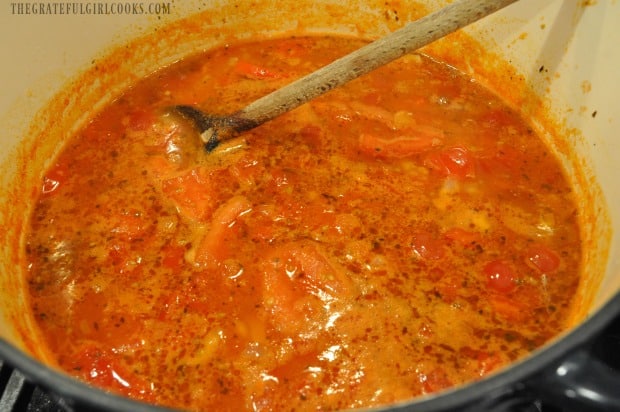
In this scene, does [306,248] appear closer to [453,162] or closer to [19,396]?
[453,162]

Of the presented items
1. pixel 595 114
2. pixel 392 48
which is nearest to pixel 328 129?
pixel 392 48

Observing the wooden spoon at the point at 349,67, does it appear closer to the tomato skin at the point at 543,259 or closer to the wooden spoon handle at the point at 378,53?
the wooden spoon handle at the point at 378,53

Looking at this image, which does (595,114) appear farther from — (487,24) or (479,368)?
(479,368)

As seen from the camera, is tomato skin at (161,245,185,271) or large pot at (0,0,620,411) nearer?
tomato skin at (161,245,185,271)

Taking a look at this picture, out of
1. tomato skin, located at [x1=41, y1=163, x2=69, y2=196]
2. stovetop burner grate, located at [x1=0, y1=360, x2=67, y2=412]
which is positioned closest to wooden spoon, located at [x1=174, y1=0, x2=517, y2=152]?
tomato skin, located at [x1=41, y1=163, x2=69, y2=196]
